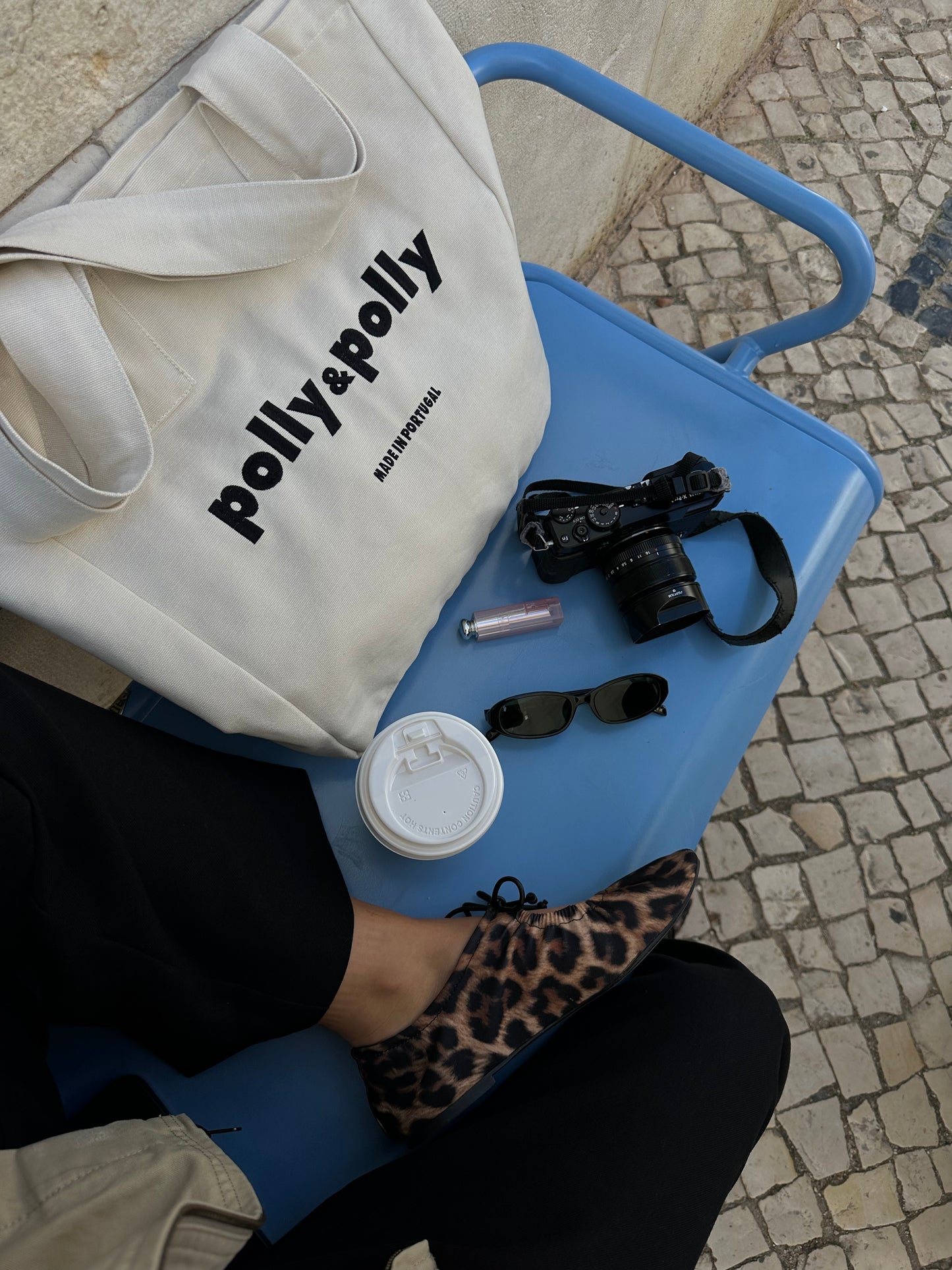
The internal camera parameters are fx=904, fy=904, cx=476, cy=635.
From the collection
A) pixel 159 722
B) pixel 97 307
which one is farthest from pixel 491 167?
pixel 159 722

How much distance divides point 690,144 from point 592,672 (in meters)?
0.63

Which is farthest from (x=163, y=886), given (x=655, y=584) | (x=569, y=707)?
(x=655, y=584)

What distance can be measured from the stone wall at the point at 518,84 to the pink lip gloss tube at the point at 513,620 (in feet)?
1.97

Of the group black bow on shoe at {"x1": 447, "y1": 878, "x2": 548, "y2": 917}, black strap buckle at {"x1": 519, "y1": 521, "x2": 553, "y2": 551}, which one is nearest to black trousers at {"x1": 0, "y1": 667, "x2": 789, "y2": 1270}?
black bow on shoe at {"x1": 447, "y1": 878, "x2": 548, "y2": 917}

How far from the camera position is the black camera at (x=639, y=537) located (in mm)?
1042

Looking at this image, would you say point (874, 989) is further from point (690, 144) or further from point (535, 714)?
point (690, 144)

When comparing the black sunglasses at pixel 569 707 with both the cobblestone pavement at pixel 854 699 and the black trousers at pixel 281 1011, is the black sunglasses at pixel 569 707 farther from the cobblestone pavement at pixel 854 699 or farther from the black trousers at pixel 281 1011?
the cobblestone pavement at pixel 854 699

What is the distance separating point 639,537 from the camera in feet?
3.52

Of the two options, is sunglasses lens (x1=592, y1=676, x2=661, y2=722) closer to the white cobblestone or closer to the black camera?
the black camera

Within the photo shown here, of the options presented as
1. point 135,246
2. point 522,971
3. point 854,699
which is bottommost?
point 522,971

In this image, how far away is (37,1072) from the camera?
0.85m

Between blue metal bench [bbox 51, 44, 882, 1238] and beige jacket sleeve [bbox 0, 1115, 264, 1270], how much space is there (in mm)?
161

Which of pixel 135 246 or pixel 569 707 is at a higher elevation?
pixel 135 246

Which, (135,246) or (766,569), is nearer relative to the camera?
(135,246)
